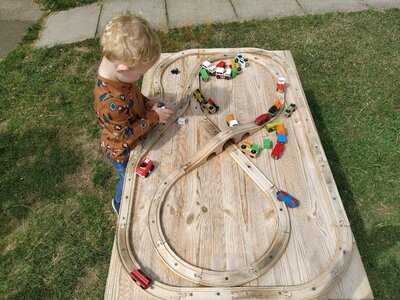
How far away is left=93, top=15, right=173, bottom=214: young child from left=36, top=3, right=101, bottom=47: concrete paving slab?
12.6ft

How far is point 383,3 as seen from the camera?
6734mm

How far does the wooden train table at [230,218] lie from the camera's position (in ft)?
7.95

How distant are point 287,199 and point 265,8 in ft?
16.4

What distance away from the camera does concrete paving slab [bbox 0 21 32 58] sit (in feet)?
20.9

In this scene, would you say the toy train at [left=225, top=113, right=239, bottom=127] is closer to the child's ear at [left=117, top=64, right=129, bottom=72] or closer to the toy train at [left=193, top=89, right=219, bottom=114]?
the toy train at [left=193, top=89, right=219, bottom=114]

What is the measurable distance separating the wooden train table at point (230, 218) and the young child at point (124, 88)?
0.65 feet

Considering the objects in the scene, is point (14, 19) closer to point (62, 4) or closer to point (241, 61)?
point (62, 4)

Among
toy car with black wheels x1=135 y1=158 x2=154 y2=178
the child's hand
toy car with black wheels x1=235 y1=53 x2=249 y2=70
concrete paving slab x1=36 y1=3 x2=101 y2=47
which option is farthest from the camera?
concrete paving slab x1=36 y1=3 x2=101 y2=47

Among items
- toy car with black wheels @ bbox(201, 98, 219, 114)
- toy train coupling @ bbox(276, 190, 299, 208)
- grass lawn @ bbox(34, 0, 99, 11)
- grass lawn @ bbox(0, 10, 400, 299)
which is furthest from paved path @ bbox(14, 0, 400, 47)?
toy train coupling @ bbox(276, 190, 299, 208)

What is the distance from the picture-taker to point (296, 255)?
254 centimetres

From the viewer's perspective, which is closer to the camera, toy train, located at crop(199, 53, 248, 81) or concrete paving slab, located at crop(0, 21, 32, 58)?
toy train, located at crop(199, 53, 248, 81)

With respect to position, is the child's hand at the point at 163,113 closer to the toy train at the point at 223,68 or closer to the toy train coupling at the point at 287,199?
the toy train at the point at 223,68

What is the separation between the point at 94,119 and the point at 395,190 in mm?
3934

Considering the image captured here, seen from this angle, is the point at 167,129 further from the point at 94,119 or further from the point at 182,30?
the point at 182,30
